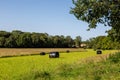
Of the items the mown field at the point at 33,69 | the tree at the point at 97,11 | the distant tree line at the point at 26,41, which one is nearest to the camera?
the mown field at the point at 33,69

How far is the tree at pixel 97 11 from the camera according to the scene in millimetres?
24562

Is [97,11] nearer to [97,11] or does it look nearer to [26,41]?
[97,11]

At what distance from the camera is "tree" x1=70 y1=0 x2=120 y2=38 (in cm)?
2456

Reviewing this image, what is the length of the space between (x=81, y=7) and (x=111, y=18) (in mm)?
3065

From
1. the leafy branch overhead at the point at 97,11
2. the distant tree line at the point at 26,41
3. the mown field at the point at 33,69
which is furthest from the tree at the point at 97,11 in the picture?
the distant tree line at the point at 26,41

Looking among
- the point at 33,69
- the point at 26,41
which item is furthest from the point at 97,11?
the point at 26,41

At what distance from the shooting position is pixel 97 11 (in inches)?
994

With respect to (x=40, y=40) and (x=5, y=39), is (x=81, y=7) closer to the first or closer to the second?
(x=5, y=39)

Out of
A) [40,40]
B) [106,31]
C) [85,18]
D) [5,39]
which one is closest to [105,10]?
[85,18]

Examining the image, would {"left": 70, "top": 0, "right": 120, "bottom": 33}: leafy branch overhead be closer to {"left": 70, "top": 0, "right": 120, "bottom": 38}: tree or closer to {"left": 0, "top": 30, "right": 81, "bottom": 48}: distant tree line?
{"left": 70, "top": 0, "right": 120, "bottom": 38}: tree

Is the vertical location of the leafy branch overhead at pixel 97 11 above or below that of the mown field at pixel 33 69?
above

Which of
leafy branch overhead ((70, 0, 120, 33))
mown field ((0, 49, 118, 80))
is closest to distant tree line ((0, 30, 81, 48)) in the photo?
mown field ((0, 49, 118, 80))

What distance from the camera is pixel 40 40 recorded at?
15550 cm

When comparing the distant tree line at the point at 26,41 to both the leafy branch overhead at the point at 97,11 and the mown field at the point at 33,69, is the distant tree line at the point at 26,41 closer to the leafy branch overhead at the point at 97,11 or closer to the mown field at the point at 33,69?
the mown field at the point at 33,69
